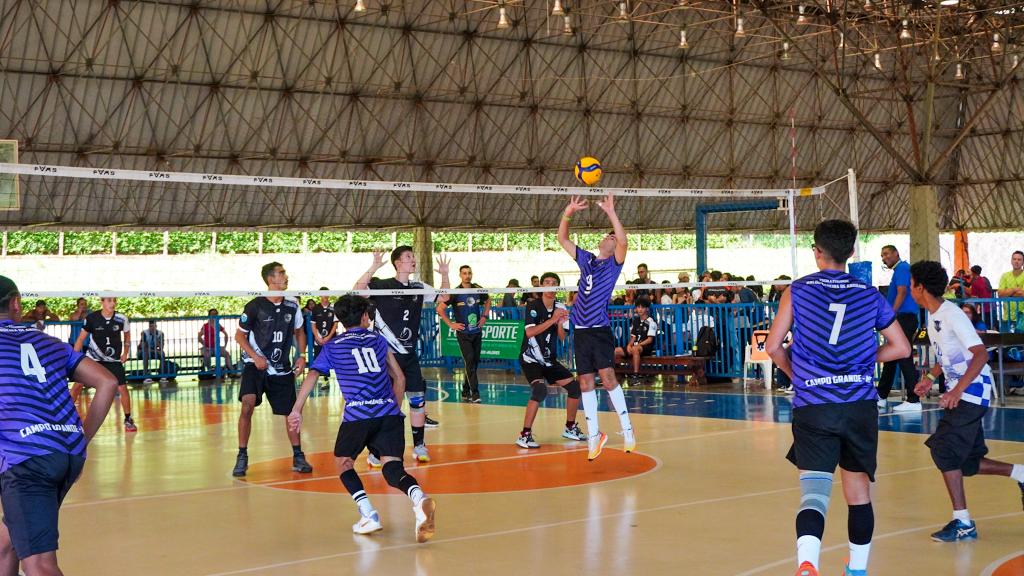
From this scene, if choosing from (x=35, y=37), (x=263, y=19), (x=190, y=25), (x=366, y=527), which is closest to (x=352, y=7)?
(x=263, y=19)

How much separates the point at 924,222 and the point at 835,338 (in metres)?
31.7

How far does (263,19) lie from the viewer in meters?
31.5

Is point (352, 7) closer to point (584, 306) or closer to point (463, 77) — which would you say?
point (463, 77)

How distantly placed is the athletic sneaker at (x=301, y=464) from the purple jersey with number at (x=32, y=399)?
5411mm

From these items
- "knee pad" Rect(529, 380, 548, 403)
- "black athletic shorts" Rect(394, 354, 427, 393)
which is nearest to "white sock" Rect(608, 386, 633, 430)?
"knee pad" Rect(529, 380, 548, 403)

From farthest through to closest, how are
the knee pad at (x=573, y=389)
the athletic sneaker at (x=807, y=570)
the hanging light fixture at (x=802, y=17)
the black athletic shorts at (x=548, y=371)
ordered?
the hanging light fixture at (x=802, y=17), the black athletic shorts at (x=548, y=371), the knee pad at (x=573, y=389), the athletic sneaker at (x=807, y=570)

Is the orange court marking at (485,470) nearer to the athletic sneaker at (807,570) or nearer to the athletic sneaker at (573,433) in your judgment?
the athletic sneaker at (573,433)

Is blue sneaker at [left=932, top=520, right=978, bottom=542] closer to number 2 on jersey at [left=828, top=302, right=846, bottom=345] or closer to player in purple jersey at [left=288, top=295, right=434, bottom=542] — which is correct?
number 2 on jersey at [left=828, top=302, right=846, bottom=345]

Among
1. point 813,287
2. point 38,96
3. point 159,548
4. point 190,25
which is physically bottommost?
point 159,548

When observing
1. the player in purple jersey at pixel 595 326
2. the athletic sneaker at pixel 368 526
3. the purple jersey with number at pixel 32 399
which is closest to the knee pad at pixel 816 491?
the athletic sneaker at pixel 368 526

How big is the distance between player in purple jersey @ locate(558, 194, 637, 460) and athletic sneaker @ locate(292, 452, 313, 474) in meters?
2.50

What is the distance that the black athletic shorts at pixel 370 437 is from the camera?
294 inches

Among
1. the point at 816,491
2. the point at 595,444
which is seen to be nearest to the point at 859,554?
the point at 816,491

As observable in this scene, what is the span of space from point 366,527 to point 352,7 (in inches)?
1062
